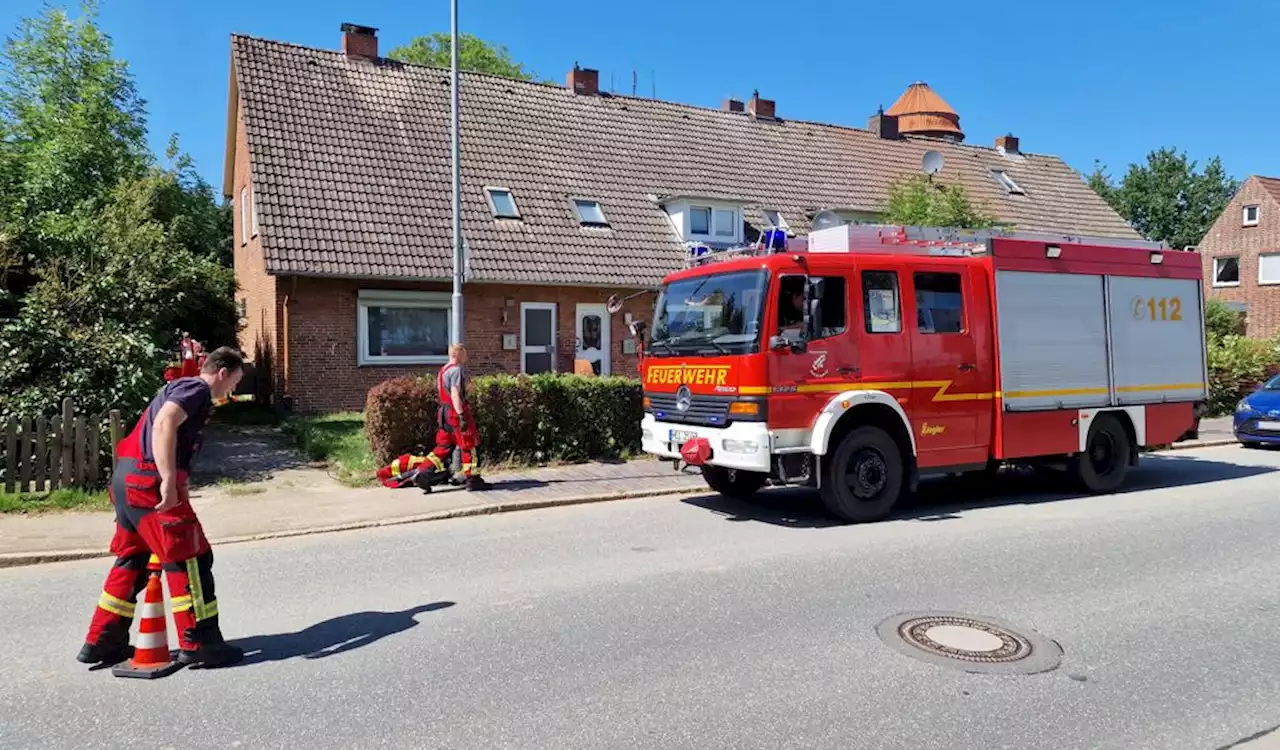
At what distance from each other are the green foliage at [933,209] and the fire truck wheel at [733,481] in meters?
9.29

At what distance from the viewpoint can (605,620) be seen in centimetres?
543

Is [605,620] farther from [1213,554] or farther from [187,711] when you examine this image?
[1213,554]

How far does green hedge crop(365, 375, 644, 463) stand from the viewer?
10789 mm

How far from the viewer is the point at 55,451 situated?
901cm

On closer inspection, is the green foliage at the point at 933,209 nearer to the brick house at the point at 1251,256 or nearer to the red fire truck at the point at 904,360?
the red fire truck at the point at 904,360

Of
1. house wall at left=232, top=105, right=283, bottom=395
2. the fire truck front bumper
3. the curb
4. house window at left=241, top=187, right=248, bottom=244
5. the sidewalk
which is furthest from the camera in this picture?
house window at left=241, top=187, right=248, bottom=244

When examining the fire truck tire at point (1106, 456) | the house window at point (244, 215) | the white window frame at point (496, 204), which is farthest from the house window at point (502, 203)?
Answer: the fire truck tire at point (1106, 456)

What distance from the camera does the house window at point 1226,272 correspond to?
40156mm

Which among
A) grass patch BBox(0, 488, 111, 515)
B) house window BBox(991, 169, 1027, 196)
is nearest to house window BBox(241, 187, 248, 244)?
grass patch BBox(0, 488, 111, 515)

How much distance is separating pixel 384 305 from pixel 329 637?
43.6 ft

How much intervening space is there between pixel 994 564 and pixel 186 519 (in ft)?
18.2

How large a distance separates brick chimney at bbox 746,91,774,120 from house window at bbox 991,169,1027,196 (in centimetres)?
810

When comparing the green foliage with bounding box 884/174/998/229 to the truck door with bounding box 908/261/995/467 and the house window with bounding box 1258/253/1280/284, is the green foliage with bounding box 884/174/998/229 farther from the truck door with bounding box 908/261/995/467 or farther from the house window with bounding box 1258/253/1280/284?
the house window with bounding box 1258/253/1280/284

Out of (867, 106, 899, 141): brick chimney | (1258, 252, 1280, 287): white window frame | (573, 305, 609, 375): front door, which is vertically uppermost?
(867, 106, 899, 141): brick chimney
